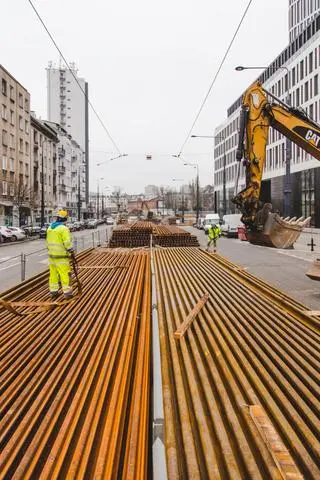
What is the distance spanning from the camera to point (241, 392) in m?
3.31

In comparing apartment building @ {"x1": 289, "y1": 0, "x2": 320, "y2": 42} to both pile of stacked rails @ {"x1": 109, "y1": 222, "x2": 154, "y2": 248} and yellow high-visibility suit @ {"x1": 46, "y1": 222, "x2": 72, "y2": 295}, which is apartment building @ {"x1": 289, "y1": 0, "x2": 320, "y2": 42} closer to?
pile of stacked rails @ {"x1": 109, "y1": 222, "x2": 154, "y2": 248}

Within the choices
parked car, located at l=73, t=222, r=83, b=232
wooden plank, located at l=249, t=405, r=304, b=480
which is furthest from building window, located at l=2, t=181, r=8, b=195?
wooden plank, located at l=249, t=405, r=304, b=480

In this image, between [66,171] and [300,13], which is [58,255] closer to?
[300,13]

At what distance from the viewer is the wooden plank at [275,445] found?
2.25 metres

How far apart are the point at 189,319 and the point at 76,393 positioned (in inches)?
86.4

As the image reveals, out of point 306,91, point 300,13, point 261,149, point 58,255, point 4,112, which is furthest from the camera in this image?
point 300,13

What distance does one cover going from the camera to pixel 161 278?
9047 mm

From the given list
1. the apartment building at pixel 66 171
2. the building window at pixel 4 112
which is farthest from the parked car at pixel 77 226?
the building window at pixel 4 112

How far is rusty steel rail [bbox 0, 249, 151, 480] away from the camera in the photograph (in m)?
2.45

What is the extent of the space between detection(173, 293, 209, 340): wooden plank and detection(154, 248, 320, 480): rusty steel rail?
0.21ft

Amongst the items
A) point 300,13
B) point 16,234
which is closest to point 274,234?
point 16,234

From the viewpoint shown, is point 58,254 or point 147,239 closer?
point 58,254

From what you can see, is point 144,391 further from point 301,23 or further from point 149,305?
point 301,23

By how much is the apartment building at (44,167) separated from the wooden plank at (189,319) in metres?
45.5
